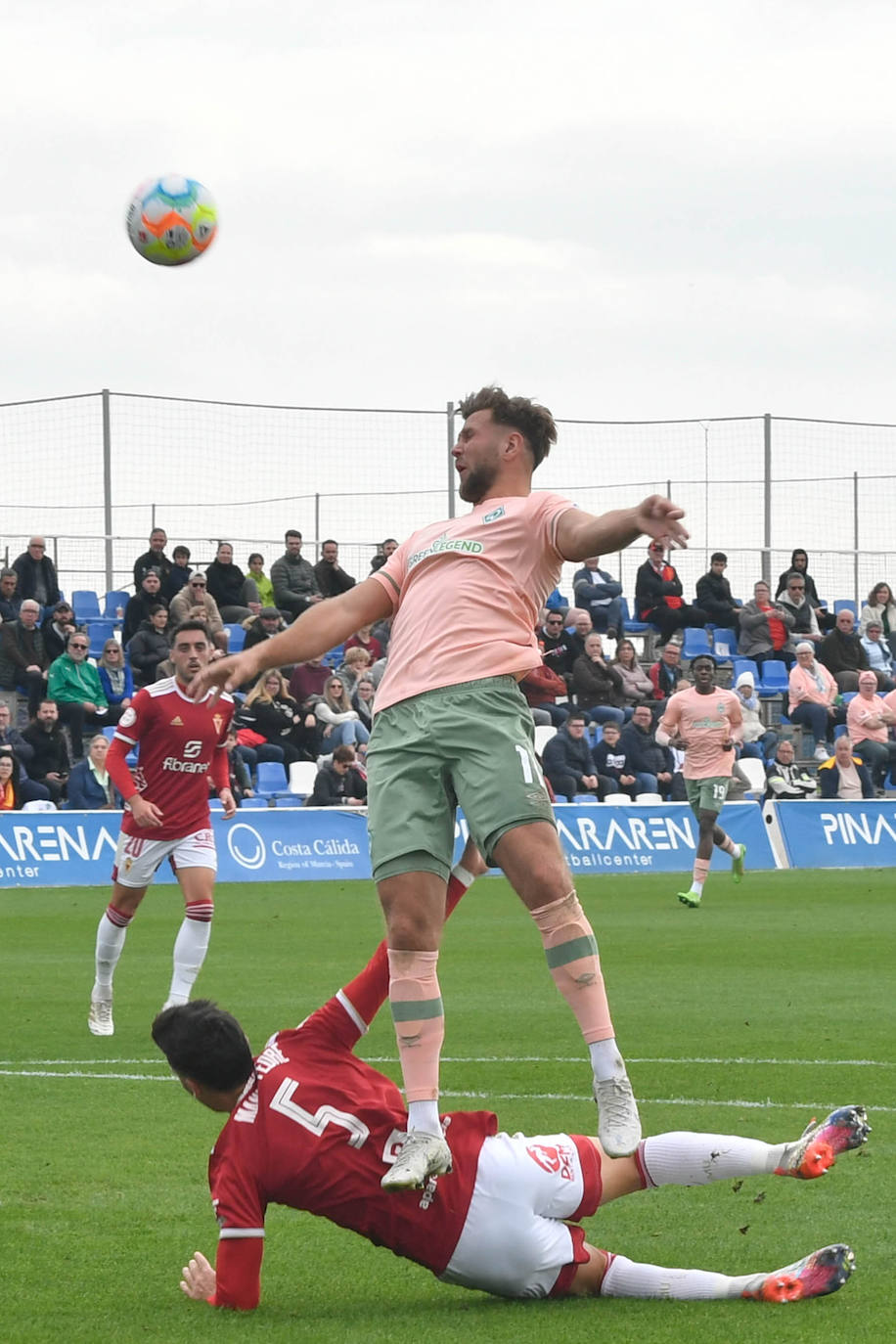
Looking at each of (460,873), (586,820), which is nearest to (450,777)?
(460,873)

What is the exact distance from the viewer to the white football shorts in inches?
461

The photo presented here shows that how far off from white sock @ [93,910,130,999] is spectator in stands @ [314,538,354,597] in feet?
47.5

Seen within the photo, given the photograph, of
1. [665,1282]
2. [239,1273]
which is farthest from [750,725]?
[239,1273]

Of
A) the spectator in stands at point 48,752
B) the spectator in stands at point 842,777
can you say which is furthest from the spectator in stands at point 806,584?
the spectator in stands at point 48,752

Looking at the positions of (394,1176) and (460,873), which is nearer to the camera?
(394,1176)

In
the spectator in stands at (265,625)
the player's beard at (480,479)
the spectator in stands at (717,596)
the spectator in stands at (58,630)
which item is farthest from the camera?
the spectator in stands at (717,596)

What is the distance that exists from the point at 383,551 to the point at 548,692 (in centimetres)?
338

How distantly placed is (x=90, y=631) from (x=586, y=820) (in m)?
7.33

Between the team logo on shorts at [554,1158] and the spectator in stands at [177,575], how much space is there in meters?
19.1

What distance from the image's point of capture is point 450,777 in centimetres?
614

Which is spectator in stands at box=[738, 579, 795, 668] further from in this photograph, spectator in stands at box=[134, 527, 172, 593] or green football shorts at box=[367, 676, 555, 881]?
green football shorts at box=[367, 676, 555, 881]

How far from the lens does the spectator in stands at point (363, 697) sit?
78.0 feet

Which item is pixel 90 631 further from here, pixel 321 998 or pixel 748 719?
pixel 321 998

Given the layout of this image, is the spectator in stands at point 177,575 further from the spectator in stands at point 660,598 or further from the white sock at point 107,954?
the white sock at point 107,954
